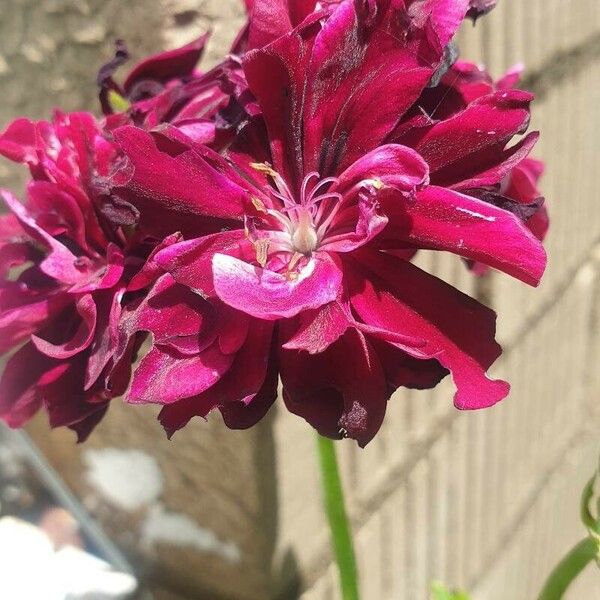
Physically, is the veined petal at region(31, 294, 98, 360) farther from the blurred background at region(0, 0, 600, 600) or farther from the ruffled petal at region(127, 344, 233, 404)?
the blurred background at region(0, 0, 600, 600)

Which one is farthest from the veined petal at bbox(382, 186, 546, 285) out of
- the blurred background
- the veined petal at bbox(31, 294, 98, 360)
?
the blurred background

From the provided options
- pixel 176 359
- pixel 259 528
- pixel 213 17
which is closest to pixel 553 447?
pixel 259 528

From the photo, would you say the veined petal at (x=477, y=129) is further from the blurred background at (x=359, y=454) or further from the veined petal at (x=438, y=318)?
the blurred background at (x=359, y=454)

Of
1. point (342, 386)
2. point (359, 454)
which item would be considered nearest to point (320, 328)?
point (342, 386)

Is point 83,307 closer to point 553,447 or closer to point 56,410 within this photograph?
point 56,410

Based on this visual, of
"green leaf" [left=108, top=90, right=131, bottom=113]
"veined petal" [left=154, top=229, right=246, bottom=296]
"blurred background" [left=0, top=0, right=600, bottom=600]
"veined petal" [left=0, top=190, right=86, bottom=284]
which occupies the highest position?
"green leaf" [left=108, top=90, right=131, bottom=113]
